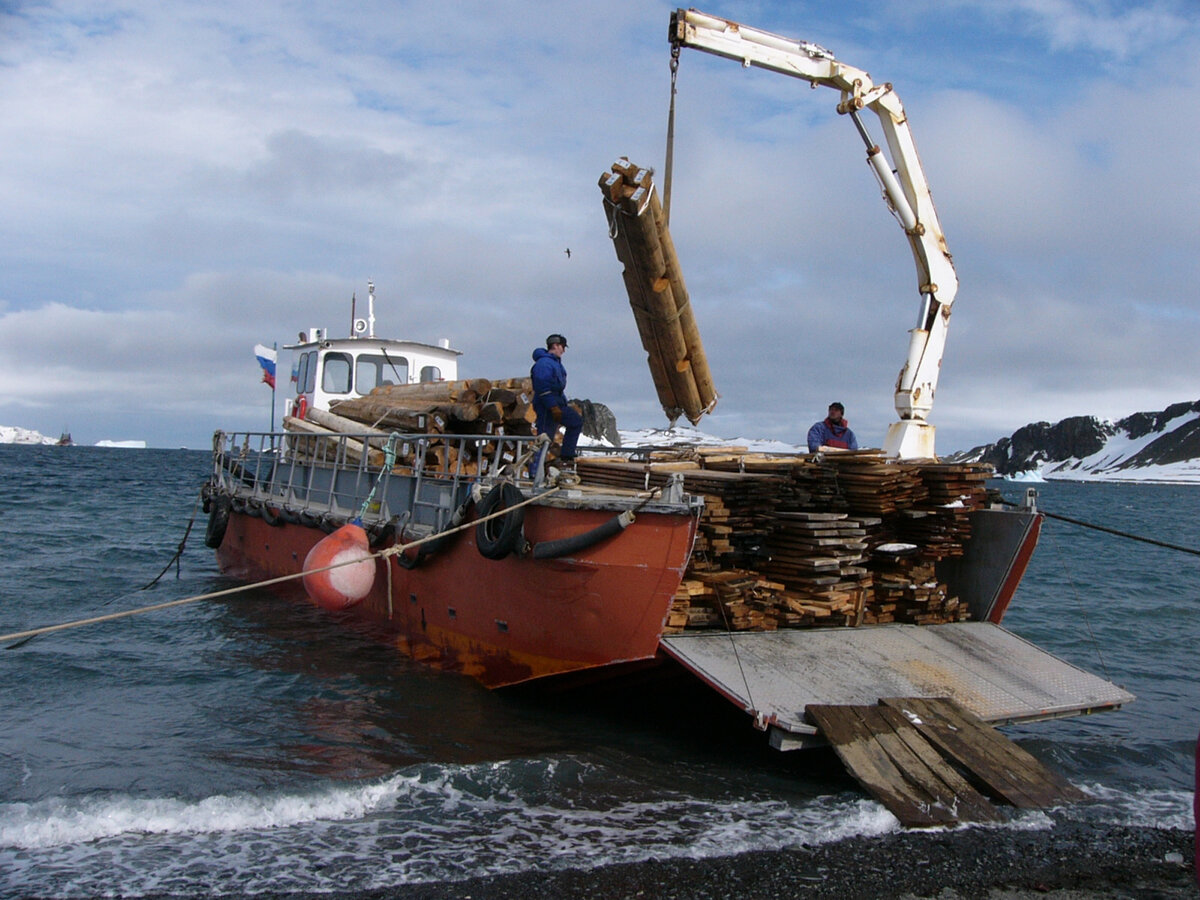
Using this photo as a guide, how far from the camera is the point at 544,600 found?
8016 mm

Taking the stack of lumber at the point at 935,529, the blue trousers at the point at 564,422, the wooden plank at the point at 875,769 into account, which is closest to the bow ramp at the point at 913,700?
the wooden plank at the point at 875,769

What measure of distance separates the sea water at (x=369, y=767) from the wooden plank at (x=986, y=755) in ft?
0.54

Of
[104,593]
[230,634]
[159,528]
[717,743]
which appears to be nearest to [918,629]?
[717,743]

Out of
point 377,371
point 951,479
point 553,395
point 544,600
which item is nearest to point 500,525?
point 544,600

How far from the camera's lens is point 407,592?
33.5ft

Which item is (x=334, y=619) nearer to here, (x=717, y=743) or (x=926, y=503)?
(x=717, y=743)

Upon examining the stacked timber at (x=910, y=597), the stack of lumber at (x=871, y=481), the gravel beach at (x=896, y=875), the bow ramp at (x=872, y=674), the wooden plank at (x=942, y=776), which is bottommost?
the gravel beach at (x=896, y=875)

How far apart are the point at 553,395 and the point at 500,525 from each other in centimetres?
153

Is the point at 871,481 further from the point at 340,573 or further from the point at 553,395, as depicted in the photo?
the point at 340,573

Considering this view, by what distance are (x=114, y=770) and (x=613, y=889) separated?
4.28m

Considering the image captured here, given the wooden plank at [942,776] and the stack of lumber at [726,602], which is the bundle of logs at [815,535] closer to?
the stack of lumber at [726,602]

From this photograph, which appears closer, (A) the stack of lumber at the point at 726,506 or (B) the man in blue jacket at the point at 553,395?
(A) the stack of lumber at the point at 726,506

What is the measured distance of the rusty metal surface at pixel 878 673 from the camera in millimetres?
7031

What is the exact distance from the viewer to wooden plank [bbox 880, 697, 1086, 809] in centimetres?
638
